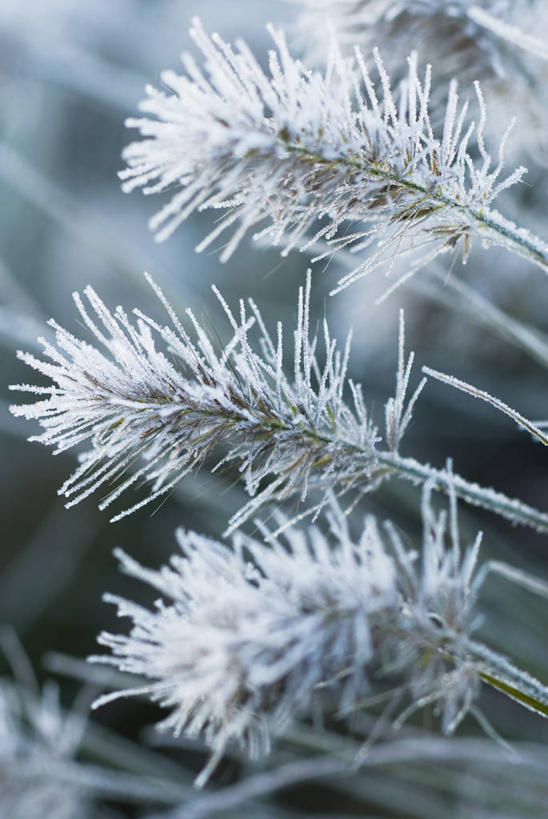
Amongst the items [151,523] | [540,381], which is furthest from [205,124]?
[151,523]

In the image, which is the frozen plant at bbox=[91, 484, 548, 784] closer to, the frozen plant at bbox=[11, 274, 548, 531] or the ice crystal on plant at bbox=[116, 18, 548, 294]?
the frozen plant at bbox=[11, 274, 548, 531]

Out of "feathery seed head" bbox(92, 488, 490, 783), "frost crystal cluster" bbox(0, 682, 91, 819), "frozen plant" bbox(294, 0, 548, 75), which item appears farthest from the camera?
"frost crystal cluster" bbox(0, 682, 91, 819)

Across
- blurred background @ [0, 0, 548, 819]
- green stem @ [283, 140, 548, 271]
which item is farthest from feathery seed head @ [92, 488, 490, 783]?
blurred background @ [0, 0, 548, 819]

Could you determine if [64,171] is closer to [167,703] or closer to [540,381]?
[540,381]

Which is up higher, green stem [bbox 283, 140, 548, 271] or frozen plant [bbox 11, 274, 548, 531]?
green stem [bbox 283, 140, 548, 271]

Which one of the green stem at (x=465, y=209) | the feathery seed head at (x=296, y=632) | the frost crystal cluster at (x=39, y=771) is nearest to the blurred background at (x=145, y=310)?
the frost crystal cluster at (x=39, y=771)

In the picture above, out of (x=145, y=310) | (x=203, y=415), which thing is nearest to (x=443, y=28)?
(x=203, y=415)
